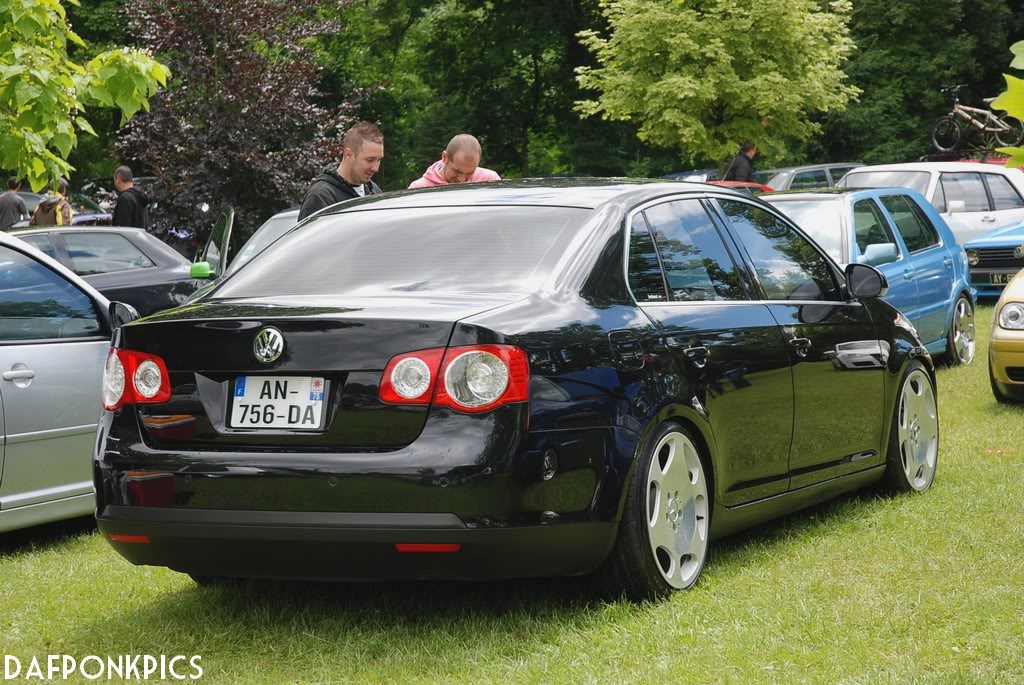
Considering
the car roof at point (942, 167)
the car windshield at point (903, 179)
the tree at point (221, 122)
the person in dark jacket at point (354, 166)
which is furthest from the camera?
the tree at point (221, 122)

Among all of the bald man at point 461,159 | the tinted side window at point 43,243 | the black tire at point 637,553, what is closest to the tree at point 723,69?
the tinted side window at point 43,243

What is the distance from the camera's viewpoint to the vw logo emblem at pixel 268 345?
4922 mm

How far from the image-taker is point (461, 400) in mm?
4773

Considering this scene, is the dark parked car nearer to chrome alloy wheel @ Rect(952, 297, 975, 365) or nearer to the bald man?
the bald man

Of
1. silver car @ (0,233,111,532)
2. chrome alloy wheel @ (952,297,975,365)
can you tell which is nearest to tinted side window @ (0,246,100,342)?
silver car @ (0,233,111,532)

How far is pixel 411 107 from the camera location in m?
50.2

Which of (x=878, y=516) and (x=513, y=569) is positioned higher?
(x=513, y=569)

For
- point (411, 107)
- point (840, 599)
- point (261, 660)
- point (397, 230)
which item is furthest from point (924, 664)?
point (411, 107)

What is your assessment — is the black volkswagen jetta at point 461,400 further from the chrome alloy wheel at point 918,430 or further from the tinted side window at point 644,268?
the chrome alloy wheel at point 918,430

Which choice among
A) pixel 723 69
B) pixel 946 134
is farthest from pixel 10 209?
pixel 946 134

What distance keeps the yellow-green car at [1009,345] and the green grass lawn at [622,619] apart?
3.75 meters

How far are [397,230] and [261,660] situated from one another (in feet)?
5.42

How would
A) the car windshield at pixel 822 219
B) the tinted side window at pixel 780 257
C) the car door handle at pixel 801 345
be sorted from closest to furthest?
the car door handle at pixel 801 345
the tinted side window at pixel 780 257
the car windshield at pixel 822 219

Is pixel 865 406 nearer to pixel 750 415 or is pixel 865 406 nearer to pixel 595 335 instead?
pixel 750 415
